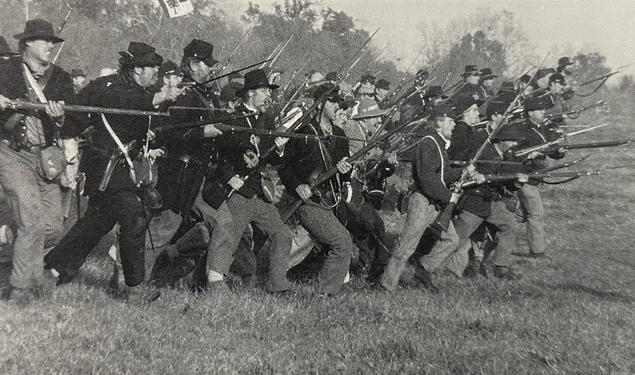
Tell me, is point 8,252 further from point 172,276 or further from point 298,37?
point 298,37

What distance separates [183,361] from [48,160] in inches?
97.6

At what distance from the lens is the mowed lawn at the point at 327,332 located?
14.3 ft

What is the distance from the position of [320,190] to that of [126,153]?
2059 millimetres

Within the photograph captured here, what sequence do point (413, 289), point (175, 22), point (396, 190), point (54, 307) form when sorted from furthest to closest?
point (175, 22)
point (396, 190)
point (413, 289)
point (54, 307)

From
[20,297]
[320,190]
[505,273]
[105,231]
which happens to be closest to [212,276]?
[105,231]

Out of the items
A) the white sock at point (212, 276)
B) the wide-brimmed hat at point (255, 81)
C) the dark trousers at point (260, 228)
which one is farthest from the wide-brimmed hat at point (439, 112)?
the white sock at point (212, 276)

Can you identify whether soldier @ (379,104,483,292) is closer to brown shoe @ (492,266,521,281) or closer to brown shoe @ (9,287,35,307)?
brown shoe @ (492,266,521,281)

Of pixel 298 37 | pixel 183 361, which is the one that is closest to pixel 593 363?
pixel 183 361

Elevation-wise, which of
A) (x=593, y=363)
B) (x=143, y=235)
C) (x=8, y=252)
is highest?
(x=593, y=363)

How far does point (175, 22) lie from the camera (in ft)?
71.7

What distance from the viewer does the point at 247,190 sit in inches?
258

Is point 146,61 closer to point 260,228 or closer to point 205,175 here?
point 205,175

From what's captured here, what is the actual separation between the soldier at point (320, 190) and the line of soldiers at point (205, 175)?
16 mm

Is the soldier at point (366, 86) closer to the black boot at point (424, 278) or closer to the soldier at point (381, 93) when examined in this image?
the soldier at point (381, 93)
